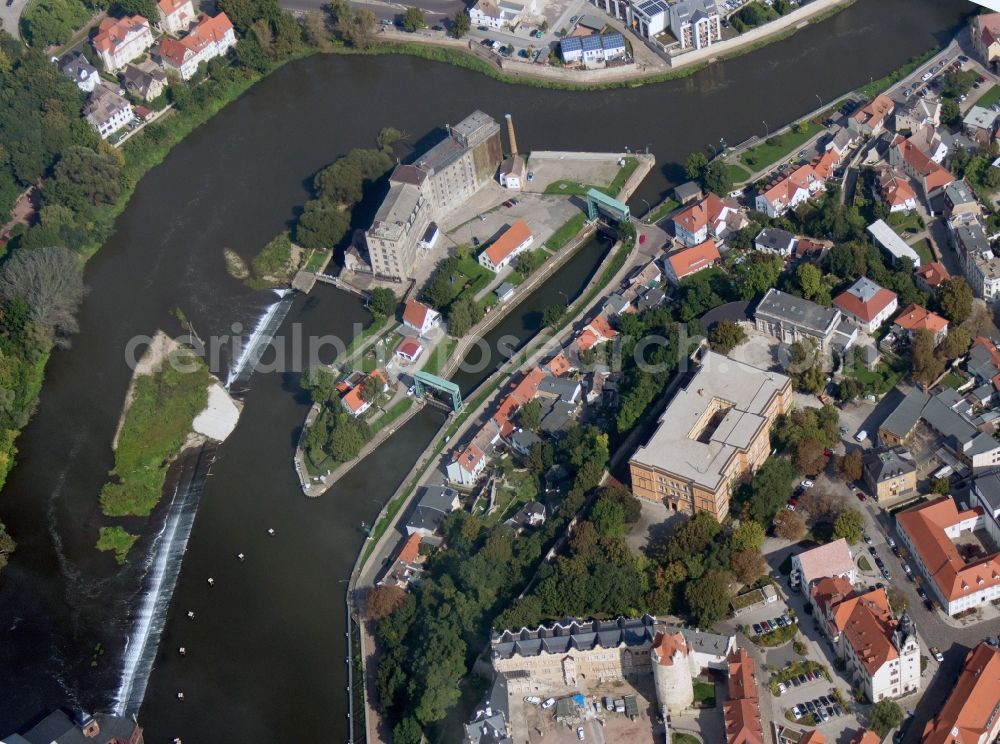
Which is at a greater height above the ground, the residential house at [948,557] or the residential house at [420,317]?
the residential house at [420,317]

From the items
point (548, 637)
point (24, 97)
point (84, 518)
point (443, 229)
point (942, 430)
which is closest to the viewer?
point (548, 637)

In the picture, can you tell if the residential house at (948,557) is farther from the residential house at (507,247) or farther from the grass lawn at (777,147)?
the grass lawn at (777,147)

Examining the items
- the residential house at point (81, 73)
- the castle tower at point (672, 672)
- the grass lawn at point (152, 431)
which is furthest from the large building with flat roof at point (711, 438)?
the residential house at point (81, 73)

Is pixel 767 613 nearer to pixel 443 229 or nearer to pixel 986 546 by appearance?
pixel 986 546

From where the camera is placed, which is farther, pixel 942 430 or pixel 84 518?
pixel 84 518

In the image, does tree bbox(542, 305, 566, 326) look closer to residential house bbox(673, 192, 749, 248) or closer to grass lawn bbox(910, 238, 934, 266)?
residential house bbox(673, 192, 749, 248)

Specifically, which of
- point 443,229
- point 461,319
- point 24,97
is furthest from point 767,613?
point 24,97

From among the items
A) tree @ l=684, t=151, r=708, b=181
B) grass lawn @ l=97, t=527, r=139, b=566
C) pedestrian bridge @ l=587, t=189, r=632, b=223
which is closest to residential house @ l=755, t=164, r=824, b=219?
tree @ l=684, t=151, r=708, b=181
